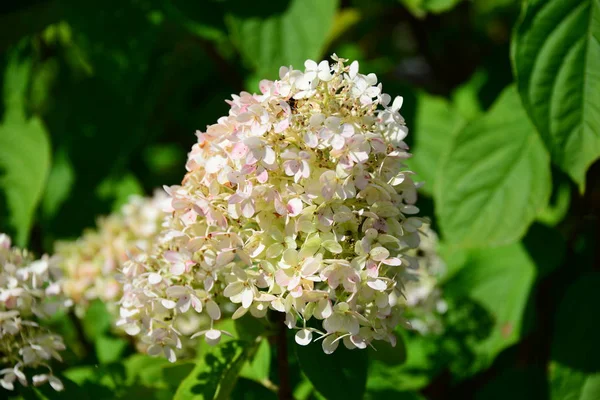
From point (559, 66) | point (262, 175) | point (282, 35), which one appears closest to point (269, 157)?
point (262, 175)

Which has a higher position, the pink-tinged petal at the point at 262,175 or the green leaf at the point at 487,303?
the pink-tinged petal at the point at 262,175

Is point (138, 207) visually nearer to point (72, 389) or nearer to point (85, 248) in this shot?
point (85, 248)

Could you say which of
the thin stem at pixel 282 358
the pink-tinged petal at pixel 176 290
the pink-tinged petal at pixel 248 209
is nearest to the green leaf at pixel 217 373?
the thin stem at pixel 282 358

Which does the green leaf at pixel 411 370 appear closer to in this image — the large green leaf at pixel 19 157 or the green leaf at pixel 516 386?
the green leaf at pixel 516 386

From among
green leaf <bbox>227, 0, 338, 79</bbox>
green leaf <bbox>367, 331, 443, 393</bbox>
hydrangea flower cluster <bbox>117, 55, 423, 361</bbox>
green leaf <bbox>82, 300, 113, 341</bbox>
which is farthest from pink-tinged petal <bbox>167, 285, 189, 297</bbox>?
green leaf <bbox>82, 300, 113, 341</bbox>

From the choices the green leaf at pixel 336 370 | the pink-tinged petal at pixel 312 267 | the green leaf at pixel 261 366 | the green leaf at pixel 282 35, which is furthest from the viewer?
the green leaf at pixel 282 35
